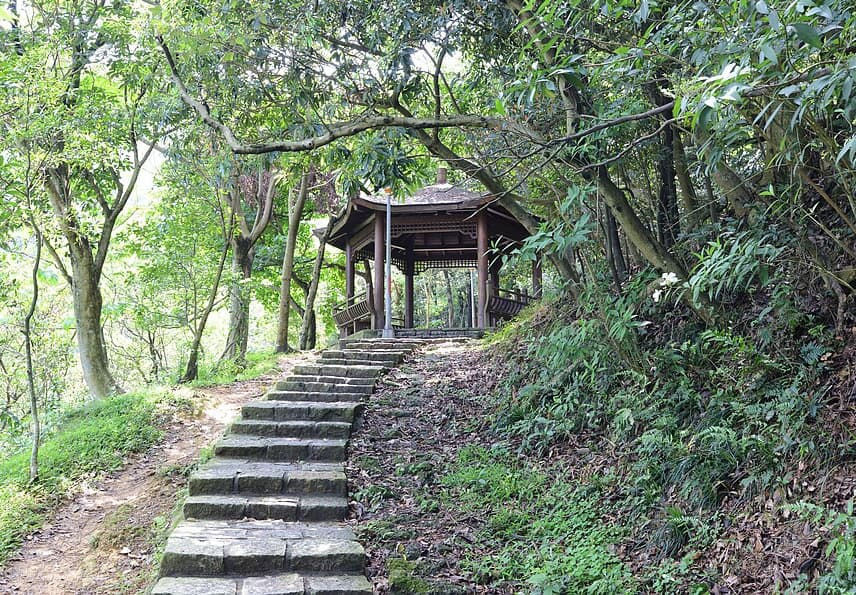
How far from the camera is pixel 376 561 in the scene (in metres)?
4.31

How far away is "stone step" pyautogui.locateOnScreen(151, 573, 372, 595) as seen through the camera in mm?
3814

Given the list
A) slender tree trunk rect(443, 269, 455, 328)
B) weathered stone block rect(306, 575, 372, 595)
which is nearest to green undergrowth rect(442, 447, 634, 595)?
weathered stone block rect(306, 575, 372, 595)

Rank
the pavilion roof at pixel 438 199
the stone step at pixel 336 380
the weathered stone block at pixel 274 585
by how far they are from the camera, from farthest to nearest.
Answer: the pavilion roof at pixel 438 199 < the stone step at pixel 336 380 < the weathered stone block at pixel 274 585

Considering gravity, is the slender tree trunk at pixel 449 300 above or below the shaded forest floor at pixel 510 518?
above

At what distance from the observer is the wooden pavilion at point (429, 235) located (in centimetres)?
1333

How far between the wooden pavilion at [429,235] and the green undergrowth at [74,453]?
5.85m

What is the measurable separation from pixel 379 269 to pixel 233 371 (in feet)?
12.5

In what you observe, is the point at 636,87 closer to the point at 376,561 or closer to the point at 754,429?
the point at 754,429

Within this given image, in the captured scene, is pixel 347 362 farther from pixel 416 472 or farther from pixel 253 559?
pixel 253 559

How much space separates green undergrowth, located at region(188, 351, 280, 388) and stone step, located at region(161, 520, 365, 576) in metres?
6.28

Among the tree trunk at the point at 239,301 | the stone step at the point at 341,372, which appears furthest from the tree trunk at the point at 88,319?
the tree trunk at the point at 239,301

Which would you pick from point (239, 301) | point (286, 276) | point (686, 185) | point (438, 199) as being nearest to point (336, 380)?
point (686, 185)

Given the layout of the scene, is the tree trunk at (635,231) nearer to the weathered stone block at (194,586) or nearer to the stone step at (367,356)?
the weathered stone block at (194,586)

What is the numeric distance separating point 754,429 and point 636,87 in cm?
292
